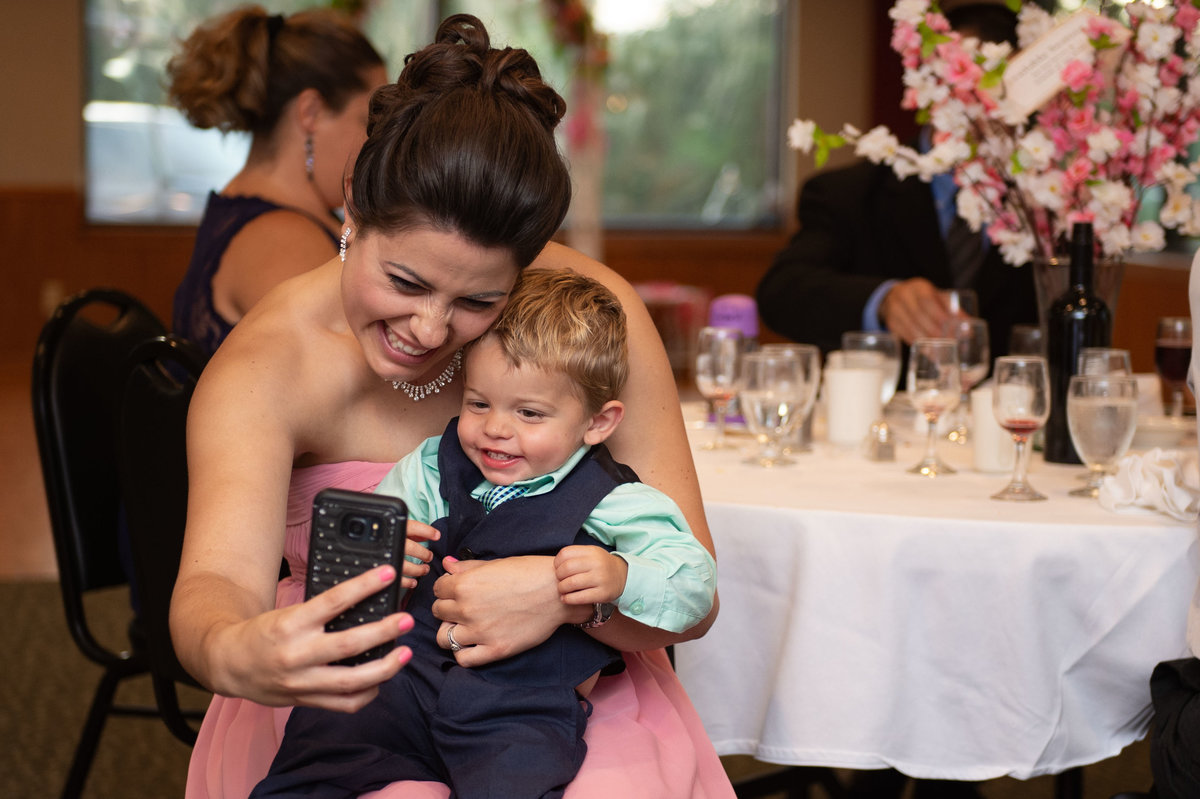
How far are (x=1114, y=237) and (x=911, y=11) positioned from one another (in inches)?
21.5

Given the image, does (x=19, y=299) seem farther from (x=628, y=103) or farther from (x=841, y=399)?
(x=841, y=399)

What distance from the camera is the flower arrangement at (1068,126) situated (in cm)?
212

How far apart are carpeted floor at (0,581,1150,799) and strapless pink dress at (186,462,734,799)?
1593 millimetres

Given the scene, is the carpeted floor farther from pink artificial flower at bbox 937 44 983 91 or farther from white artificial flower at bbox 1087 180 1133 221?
pink artificial flower at bbox 937 44 983 91

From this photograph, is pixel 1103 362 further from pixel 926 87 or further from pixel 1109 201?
pixel 926 87

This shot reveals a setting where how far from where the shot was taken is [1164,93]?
2.13 meters

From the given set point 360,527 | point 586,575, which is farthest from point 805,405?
point 360,527

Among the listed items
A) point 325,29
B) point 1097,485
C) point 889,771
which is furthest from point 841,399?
point 325,29

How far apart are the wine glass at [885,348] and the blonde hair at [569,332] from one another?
1022 millimetres

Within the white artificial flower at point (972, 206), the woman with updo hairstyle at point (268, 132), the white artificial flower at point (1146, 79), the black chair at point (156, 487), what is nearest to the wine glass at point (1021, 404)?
the white artificial flower at point (972, 206)

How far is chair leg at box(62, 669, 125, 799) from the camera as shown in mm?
2332

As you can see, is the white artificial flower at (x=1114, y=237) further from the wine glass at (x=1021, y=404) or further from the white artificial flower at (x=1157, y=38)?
the wine glass at (x=1021, y=404)

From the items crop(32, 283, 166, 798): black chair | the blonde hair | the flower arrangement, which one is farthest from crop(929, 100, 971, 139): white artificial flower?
crop(32, 283, 166, 798): black chair

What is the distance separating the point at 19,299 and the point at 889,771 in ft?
28.8
